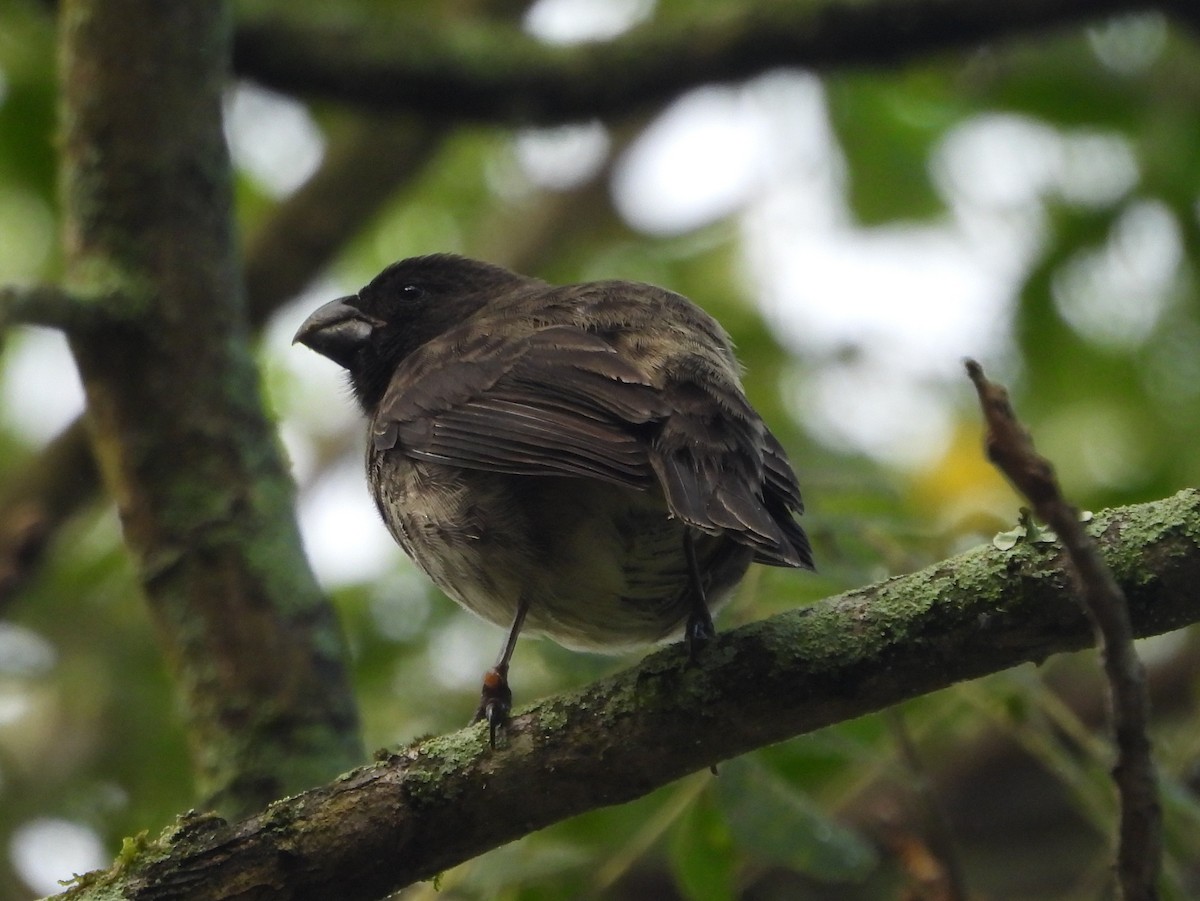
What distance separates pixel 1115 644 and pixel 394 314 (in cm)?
319

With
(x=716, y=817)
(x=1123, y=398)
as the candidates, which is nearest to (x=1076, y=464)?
(x=1123, y=398)

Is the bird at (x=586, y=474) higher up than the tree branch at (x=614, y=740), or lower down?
higher up

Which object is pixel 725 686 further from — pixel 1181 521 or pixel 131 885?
pixel 131 885

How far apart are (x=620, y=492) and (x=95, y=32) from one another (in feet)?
7.15

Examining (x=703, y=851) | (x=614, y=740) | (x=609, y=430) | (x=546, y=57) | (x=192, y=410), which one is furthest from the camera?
(x=546, y=57)

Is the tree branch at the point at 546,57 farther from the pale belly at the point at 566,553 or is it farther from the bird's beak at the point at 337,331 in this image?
the pale belly at the point at 566,553

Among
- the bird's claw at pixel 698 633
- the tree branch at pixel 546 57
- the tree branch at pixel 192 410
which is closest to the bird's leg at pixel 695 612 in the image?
the bird's claw at pixel 698 633

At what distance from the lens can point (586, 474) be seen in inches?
115

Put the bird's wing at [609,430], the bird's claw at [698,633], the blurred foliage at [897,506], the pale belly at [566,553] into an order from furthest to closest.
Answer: the blurred foliage at [897,506], the pale belly at [566,553], the bird's wing at [609,430], the bird's claw at [698,633]

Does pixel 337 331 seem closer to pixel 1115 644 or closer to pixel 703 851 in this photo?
pixel 703 851

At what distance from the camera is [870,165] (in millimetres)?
6535

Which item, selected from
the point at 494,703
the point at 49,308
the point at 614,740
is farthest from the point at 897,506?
the point at 49,308

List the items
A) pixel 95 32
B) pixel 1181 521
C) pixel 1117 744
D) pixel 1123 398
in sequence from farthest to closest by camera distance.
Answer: pixel 1123 398
pixel 95 32
pixel 1181 521
pixel 1117 744

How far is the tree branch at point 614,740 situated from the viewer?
2.40m
